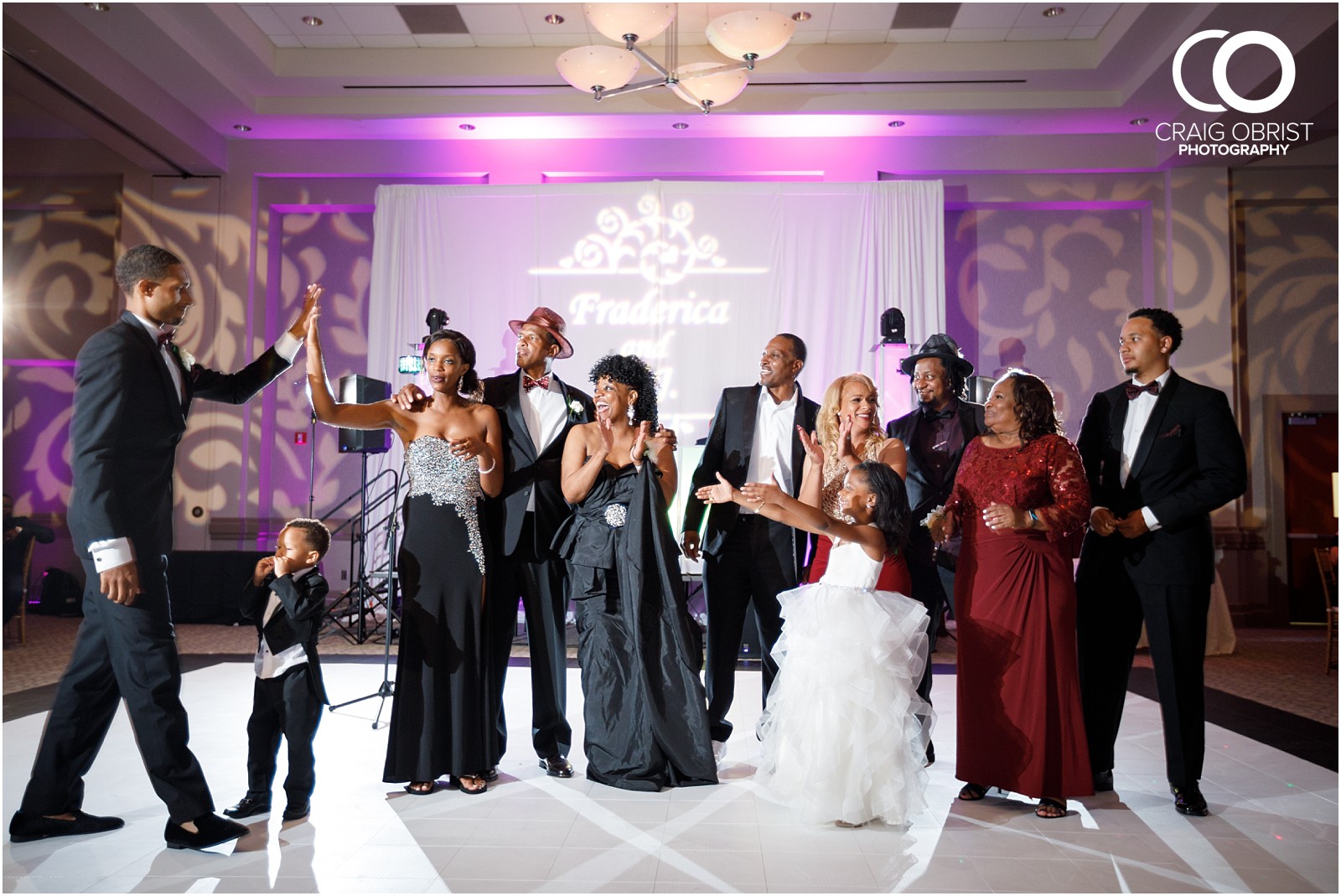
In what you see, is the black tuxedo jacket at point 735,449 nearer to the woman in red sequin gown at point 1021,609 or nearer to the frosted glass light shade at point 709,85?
the woman in red sequin gown at point 1021,609

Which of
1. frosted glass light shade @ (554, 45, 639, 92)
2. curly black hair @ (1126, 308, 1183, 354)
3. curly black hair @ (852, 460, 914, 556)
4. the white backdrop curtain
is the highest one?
frosted glass light shade @ (554, 45, 639, 92)

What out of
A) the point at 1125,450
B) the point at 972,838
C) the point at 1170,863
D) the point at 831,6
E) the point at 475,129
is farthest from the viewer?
the point at 475,129

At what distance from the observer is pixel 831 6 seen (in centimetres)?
747

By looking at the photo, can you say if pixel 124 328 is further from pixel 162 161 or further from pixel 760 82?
pixel 162 161

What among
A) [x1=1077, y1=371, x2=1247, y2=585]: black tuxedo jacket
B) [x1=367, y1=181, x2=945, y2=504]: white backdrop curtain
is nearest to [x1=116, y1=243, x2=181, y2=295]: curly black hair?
[x1=1077, y1=371, x2=1247, y2=585]: black tuxedo jacket

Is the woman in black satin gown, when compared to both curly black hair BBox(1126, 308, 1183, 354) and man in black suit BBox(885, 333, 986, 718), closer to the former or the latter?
man in black suit BBox(885, 333, 986, 718)

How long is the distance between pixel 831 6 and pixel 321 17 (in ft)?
13.6

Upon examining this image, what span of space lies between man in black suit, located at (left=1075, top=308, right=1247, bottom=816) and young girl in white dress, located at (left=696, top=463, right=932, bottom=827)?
32.1 inches

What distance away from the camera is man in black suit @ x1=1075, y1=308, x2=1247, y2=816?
11.1ft

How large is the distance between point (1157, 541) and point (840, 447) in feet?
3.95

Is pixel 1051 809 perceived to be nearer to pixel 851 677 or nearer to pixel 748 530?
pixel 851 677

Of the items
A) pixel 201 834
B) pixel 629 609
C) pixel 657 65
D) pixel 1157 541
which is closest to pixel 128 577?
pixel 201 834

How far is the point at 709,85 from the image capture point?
7.05 meters

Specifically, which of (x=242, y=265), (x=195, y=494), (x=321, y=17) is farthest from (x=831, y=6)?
(x=195, y=494)
